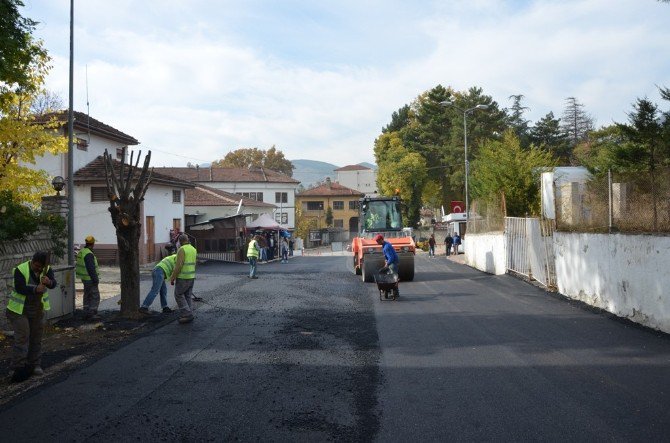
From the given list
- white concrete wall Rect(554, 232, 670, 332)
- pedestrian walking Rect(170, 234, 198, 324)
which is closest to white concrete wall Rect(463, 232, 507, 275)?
white concrete wall Rect(554, 232, 670, 332)

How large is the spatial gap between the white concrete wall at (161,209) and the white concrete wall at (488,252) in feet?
55.7

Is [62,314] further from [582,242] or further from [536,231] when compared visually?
[536,231]

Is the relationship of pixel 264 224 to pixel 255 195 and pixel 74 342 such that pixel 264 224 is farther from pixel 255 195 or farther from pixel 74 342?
pixel 74 342

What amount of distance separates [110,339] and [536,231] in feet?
40.7

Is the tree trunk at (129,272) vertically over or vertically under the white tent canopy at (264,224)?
under

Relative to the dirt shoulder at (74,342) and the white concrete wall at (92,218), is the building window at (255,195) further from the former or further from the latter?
the dirt shoulder at (74,342)

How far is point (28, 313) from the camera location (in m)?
8.26

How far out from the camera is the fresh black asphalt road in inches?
224

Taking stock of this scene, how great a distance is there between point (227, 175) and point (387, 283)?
62.8m

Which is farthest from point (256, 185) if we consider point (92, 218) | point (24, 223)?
point (24, 223)

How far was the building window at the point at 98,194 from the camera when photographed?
32003 millimetres

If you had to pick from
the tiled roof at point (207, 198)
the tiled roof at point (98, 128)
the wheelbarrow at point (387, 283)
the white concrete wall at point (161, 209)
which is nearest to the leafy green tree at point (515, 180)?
the wheelbarrow at point (387, 283)

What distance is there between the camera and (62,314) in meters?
13.1

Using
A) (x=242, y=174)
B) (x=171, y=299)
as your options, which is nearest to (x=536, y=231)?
(x=171, y=299)
